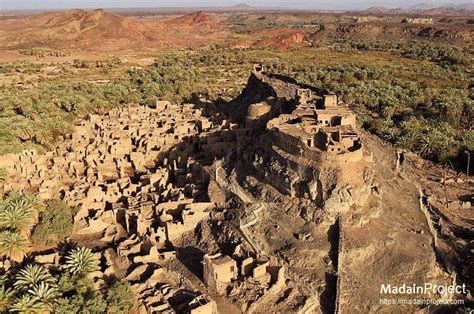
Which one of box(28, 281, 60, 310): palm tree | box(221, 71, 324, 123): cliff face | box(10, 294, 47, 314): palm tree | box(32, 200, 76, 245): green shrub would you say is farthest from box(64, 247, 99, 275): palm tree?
box(221, 71, 324, 123): cliff face

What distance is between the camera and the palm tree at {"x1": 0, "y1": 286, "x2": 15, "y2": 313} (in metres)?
20.7

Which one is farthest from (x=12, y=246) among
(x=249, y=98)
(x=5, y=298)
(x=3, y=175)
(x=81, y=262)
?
(x=249, y=98)

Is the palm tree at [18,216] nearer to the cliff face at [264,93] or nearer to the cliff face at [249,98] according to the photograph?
the cliff face at [264,93]

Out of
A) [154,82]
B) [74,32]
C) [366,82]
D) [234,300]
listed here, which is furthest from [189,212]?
[74,32]

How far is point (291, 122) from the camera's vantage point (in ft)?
100

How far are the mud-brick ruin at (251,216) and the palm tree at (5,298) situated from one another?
12.3ft

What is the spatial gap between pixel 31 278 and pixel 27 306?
219 centimetres

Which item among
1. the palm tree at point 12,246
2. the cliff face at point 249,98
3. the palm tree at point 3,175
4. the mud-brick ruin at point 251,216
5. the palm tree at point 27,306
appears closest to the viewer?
the palm tree at point 27,306

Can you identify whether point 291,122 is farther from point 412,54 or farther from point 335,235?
point 412,54

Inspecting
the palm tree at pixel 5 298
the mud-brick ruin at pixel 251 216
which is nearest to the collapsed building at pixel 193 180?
the mud-brick ruin at pixel 251 216

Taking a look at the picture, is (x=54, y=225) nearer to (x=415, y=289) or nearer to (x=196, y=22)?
(x=415, y=289)

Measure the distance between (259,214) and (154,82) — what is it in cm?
4449

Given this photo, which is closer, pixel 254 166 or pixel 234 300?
pixel 234 300

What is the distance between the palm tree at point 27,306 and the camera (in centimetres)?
1996
